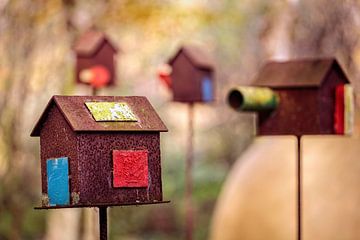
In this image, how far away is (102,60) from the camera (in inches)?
393

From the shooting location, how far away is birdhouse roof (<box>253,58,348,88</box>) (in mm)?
7344

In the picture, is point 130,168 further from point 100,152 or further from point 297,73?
point 297,73

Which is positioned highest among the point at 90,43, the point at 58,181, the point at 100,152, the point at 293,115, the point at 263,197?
the point at 90,43

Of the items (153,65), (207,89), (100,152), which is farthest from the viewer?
(153,65)

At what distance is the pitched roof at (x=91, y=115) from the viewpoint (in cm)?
527

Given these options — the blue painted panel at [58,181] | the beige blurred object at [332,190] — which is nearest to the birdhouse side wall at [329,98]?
the beige blurred object at [332,190]

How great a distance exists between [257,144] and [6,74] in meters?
2.42

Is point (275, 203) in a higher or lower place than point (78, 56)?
lower

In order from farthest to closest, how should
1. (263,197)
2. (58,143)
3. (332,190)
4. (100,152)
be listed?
(263,197), (332,190), (58,143), (100,152)

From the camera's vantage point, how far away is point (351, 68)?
10.9m

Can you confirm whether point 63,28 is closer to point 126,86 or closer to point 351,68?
point 351,68

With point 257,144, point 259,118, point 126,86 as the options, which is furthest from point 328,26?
point 126,86

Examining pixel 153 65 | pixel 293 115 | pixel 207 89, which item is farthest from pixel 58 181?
pixel 153 65

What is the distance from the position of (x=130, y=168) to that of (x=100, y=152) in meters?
0.14
